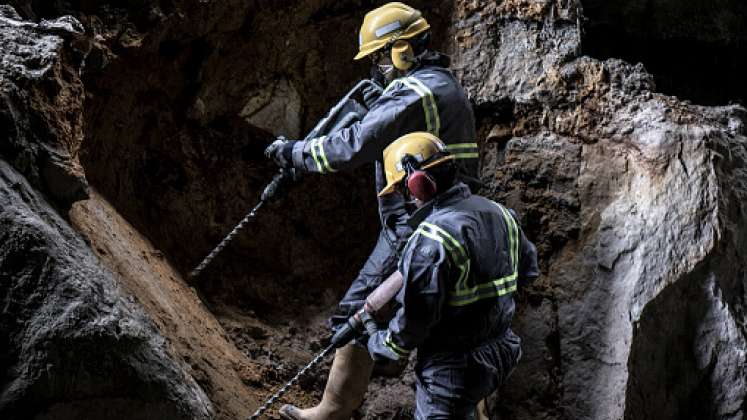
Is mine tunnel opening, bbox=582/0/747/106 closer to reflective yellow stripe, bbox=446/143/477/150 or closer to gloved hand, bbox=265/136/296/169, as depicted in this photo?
reflective yellow stripe, bbox=446/143/477/150

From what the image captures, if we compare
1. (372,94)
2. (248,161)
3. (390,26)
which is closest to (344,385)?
(372,94)

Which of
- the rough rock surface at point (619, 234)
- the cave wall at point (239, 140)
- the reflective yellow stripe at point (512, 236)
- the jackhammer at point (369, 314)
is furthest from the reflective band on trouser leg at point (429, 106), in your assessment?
the cave wall at point (239, 140)

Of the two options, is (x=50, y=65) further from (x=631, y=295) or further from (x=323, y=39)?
(x=631, y=295)

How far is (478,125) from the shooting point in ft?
18.0

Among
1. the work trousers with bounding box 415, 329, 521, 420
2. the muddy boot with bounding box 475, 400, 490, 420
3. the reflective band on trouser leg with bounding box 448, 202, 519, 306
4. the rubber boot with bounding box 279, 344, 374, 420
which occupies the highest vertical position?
the reflective band on trouser leg with bounding box 448, 202, 519, 306

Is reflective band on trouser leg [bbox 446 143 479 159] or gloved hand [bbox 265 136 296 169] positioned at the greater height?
gloved hand [bbox 265 136 296 169]

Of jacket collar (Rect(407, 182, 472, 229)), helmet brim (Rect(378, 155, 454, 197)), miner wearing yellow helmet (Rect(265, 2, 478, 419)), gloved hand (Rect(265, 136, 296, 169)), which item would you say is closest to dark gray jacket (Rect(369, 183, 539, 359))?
jacket collar (Rect(407, 182, 472, 229))

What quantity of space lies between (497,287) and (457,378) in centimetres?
42

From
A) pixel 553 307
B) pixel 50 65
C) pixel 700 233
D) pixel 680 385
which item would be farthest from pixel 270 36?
pixel 680 385

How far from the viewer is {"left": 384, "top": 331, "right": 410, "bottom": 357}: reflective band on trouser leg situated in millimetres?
3662

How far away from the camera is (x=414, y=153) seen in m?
3.71

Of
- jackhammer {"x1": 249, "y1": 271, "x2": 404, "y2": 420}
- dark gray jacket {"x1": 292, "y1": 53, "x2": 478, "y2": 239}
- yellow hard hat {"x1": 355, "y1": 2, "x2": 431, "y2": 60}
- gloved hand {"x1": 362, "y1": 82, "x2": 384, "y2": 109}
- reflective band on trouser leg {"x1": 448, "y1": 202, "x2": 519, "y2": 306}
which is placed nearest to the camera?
reflective band on trouser leg {"x1": 448, "y1": 202, "x2": 519, "y2": 306}

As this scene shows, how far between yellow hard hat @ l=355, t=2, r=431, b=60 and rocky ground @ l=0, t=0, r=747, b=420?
1.07 meters

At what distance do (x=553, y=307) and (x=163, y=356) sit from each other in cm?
231
